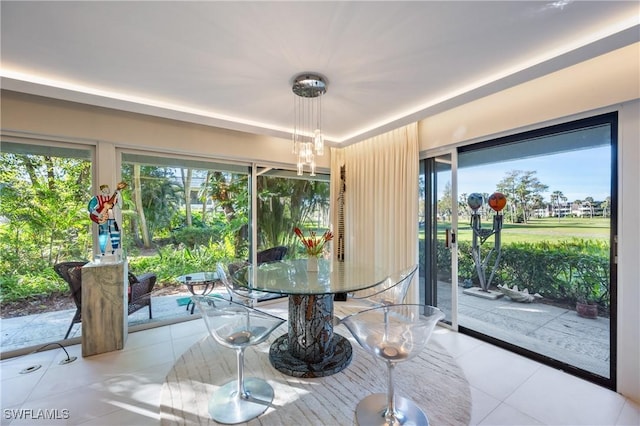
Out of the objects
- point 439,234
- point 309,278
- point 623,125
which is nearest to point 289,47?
point 309,278

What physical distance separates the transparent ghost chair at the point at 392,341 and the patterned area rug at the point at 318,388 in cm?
10

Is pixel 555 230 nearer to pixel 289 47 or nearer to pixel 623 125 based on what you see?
pixel 623 125

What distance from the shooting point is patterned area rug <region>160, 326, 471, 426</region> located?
175cm

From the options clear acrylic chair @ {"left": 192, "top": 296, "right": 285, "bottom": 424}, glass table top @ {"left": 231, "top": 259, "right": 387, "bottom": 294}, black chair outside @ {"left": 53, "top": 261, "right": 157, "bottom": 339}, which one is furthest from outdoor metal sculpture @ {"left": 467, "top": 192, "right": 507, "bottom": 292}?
black chair outside @ {"left": 53, "top": 261, "right": 157, "bottom": 339}

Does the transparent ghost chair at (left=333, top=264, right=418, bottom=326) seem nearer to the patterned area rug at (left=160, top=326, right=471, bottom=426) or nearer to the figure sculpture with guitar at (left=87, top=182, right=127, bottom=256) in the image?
the patterned area rug at (left=160, top=326, right=471, bottom=426)

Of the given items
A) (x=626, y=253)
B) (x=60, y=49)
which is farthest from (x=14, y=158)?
(x=626, y=253)

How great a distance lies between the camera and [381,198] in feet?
12.9

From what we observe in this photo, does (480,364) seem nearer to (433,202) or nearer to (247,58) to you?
(433,202)

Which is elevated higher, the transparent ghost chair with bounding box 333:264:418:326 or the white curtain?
the white curtain

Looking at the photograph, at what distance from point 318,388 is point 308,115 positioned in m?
2.89

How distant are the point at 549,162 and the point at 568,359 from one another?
6.08 feet

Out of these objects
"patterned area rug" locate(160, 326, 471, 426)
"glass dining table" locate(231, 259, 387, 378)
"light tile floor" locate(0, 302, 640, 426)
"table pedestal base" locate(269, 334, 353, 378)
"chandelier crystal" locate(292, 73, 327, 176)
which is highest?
"chandelier crystal" locate(292, 73, 327, 176)

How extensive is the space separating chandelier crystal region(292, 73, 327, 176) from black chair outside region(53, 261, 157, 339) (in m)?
2.31

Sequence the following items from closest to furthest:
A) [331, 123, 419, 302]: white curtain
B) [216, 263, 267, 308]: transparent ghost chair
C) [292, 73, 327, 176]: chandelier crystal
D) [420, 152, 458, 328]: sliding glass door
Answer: [292, 73, 327, 176]: chandelier crystal → [216, 263, 267, 308]: transparent ghost chair → [420, 152, 458, 328]: sliding glass door → [331, 123, 419, 302]: white curtain
